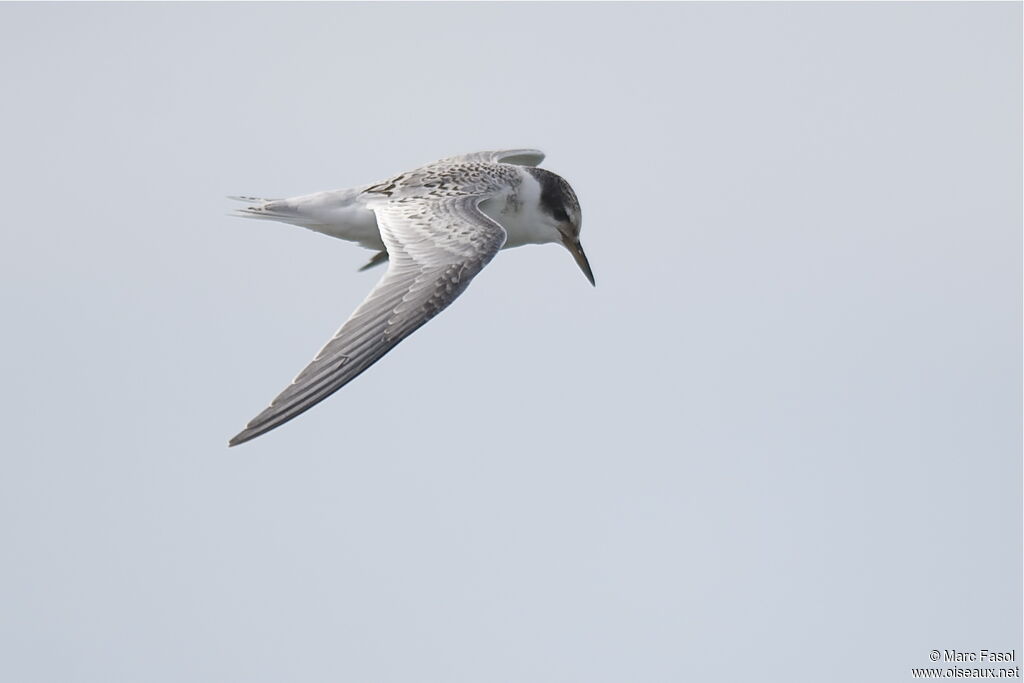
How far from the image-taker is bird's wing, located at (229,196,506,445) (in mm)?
11625

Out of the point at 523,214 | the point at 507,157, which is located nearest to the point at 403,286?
the point at 523,214

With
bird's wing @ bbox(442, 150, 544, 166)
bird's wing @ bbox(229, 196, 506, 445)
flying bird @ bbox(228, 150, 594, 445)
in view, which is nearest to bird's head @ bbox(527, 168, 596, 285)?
flying bird @ bbox(228, 150, 594, 445)

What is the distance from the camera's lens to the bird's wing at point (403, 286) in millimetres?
11625

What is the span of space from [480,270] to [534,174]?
3.11 m

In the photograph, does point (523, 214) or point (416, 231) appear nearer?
point (416, 231)

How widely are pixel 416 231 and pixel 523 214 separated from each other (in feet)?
7.13

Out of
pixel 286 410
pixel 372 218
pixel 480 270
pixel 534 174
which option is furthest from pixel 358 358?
pixel 534 174

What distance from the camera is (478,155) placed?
17.1 metres

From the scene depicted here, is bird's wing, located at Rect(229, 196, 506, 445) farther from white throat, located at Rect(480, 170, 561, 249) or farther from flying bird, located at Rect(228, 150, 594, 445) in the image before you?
white throat, located at Rect(480, 170, 561, 249)

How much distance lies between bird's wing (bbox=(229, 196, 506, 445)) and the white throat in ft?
2.00

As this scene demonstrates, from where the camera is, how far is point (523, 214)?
51.7 ft

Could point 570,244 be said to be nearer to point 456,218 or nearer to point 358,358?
point 456,218

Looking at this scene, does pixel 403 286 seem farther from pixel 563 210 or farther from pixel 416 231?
pixel 563 210

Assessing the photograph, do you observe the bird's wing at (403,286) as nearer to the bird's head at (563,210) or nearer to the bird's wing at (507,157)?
the bird's head at (563,210)
